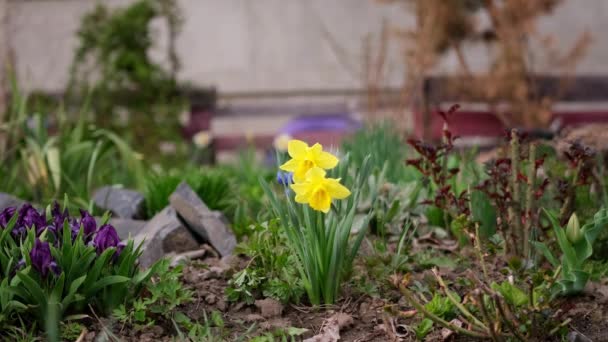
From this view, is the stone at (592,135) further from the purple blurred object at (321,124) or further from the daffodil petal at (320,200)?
the purple blurred object at (321,124)

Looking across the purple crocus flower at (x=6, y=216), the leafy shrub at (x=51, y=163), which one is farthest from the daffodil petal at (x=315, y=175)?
the leafy shrub at (x=51, y=163)

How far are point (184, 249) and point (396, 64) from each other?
722 cm

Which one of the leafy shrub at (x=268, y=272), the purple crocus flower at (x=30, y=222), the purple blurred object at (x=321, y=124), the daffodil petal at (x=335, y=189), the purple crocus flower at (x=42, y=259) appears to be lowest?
the purple blurred object at (x=321, y=124)

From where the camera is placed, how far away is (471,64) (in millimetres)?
10227

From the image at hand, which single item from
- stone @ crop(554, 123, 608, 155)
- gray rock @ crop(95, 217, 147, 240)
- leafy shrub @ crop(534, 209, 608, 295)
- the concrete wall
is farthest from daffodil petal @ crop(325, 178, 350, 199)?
the concrete wall

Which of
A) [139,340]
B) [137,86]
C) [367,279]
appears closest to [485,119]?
[137,86]

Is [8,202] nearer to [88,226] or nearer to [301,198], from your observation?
[88,226]

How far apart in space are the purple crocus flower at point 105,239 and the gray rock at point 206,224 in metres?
0.77

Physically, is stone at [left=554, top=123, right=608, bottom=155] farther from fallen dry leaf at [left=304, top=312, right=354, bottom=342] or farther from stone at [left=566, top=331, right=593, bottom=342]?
fallen dry leaf at [left=304, top=312, right=354, bottom=342]

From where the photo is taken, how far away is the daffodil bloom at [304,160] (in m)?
2.30

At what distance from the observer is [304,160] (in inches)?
90.7

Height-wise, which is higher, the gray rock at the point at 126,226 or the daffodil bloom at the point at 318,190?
the daffodil bloom at the point at 318,190

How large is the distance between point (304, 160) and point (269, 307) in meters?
0.47

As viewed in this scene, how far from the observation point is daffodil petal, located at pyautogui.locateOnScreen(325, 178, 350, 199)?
7.24ft
